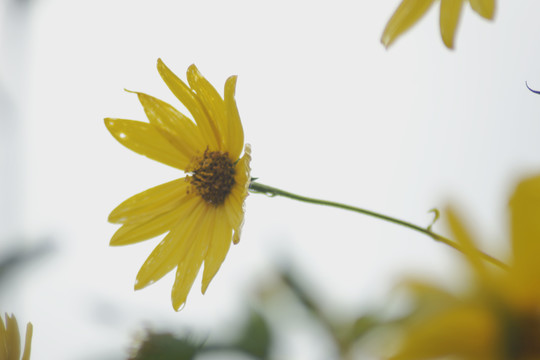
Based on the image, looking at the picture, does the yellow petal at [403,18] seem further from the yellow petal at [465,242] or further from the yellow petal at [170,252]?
the yellow petal at [170,252]

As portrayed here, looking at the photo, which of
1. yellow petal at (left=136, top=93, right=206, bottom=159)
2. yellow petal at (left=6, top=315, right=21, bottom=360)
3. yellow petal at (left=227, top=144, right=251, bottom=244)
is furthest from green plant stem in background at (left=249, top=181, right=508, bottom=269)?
yellow petal at (left=6, top=315, right=21, bottom=360)

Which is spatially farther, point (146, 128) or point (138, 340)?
point (146, 128)

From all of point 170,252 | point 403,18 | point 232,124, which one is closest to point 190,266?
point 170,252

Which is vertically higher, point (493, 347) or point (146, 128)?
point (146, 128)

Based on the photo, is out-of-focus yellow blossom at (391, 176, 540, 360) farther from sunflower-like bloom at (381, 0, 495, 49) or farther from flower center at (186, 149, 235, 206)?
flower center at (186, 149, 235, 206)

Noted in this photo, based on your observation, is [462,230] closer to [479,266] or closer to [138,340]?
[479,266]

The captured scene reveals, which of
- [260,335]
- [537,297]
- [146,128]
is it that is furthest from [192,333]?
[146,128]
